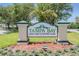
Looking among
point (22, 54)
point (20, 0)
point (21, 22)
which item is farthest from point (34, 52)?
point (20, 0)

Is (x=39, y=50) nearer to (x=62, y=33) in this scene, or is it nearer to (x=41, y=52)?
(x=41, y=52)

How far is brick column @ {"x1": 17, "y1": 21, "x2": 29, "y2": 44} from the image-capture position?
6.61 m

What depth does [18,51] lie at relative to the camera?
652 cm

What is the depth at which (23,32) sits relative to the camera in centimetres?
666

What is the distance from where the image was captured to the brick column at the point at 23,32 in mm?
6609

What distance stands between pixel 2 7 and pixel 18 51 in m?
1.10

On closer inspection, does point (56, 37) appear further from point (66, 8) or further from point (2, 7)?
point (2, 7)

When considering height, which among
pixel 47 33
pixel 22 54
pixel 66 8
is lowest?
pixel 22 54

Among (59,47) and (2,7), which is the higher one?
(2,7)

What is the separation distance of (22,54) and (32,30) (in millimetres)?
639

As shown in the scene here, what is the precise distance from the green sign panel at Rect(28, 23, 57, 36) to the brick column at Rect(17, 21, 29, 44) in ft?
0.31

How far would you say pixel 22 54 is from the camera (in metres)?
6.43

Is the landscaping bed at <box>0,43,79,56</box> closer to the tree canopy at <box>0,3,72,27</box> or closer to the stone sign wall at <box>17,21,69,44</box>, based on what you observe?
the stone sign wall at <box>17,21,69,44</box>

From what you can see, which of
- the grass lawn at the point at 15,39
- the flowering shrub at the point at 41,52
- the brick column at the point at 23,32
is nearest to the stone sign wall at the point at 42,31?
the brick column at the point at 23,32
